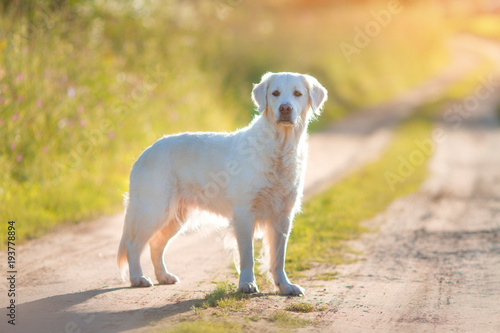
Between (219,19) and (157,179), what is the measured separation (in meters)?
14.3

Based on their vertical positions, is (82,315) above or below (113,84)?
below

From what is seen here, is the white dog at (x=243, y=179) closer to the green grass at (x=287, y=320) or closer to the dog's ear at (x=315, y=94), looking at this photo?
the dog's ear at (x=315, y=94)

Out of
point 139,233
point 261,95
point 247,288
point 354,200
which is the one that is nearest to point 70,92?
point 354,200

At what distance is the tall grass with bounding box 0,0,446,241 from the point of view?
907 centimetres

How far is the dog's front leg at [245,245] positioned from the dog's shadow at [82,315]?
151 mm

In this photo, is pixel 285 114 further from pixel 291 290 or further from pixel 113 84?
pixel 113 84

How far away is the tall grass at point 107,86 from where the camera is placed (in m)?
9.07

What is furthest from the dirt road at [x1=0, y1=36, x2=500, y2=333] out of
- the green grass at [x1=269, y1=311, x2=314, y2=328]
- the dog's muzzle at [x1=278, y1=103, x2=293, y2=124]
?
the dog's muzzle at [x1=278, y1=103, x2=293, y2=124]

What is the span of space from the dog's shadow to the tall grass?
9.38 ft

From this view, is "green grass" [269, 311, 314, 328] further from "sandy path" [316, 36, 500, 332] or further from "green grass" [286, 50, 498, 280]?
"green grass" [286, 50, 498, 280]

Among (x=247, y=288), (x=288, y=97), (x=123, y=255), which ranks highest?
(x=288, y=97)

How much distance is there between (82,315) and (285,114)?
234 cm

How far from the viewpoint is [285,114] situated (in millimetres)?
5301

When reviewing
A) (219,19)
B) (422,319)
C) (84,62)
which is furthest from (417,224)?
(219,19)
